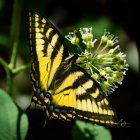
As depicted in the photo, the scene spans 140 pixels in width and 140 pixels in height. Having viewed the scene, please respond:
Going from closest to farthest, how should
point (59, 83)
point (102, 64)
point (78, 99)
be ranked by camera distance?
point (78, 99), point (59, 83), point (102, 64)

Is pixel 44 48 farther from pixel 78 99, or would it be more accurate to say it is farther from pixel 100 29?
pixel 100 29

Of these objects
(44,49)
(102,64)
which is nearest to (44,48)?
(44,49)

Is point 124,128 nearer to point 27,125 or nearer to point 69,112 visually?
point 27,125

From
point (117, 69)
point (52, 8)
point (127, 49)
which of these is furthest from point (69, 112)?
point (52, 8)

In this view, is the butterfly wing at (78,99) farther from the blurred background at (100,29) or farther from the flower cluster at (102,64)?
the blurred background at (100,29)

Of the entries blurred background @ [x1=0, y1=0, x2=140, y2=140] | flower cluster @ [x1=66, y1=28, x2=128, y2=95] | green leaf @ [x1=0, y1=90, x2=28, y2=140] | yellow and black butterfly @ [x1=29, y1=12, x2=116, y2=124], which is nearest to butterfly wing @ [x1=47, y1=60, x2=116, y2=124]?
yellow and black butterfly @ [x1=29, y1=12, x2=116, y2=124]

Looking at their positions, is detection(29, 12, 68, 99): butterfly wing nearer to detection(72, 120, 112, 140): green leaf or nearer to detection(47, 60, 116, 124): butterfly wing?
Answer: detection(47, 60, 116, 124): butterfly wing
